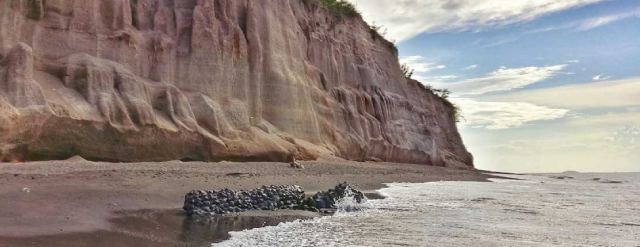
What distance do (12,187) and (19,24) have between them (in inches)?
323

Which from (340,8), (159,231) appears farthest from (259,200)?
(340,8)

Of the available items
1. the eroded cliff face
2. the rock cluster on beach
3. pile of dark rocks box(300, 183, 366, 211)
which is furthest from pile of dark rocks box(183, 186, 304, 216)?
the eroded cliff face

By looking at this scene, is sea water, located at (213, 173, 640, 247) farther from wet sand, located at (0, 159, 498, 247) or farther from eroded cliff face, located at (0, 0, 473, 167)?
eroded cliff face, located at (0, 0, 473, 167)

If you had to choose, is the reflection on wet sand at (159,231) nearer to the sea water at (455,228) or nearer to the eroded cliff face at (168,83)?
the sea water at (455,228)

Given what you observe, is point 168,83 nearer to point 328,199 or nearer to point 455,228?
point 328,199

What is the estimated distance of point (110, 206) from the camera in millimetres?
8484

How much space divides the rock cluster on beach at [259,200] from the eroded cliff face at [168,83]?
5985mm

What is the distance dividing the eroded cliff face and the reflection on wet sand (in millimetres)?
6383

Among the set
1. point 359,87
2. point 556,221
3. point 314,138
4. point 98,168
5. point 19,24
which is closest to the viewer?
point 556,221

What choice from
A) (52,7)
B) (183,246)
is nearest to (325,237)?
(183,246)

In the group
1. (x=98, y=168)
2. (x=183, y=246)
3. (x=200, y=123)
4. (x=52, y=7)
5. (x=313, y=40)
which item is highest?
(x=313, y=40)

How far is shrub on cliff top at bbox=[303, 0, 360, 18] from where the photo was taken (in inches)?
1352

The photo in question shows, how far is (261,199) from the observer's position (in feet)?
34.0

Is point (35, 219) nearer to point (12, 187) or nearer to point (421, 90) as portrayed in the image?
point (12, 187)
